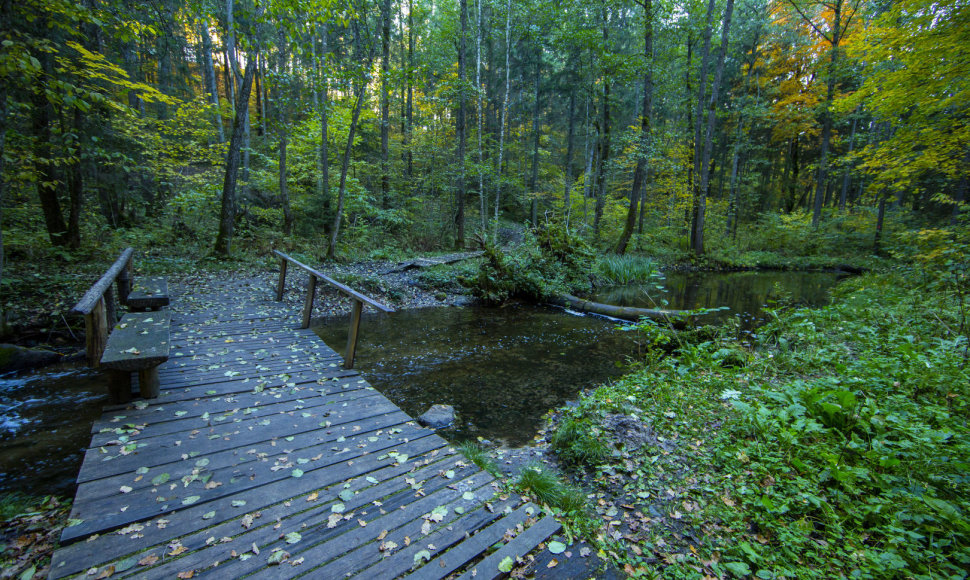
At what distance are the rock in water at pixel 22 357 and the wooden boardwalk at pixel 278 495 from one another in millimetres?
3282

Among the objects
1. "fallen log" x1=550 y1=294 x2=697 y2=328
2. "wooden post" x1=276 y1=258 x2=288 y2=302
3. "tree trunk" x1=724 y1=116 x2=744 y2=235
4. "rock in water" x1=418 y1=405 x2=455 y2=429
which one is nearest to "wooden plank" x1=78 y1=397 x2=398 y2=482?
"rock in water" x1=418 y1=405 x2=455 y2=429

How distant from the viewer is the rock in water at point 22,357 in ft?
17.8

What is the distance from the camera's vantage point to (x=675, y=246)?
2023cm

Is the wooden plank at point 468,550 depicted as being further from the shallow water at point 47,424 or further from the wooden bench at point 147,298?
the wooden bench at point 147,298

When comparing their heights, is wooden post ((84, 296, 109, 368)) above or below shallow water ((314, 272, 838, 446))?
above

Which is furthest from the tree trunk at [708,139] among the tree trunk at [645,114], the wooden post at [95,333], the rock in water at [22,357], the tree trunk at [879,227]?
the rock in water at [22,357]

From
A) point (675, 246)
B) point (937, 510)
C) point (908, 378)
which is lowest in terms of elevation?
point (937, 510)

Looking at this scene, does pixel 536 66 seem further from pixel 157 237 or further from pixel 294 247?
pixel 157 237

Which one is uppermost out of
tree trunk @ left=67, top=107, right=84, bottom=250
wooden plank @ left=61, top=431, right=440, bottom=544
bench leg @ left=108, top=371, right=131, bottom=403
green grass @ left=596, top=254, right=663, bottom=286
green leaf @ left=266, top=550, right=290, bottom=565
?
tree trunk @ left=67, top=107, right=84, bottom=250

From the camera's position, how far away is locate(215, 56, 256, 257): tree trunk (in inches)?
399

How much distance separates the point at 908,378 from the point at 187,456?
6857 millimetres

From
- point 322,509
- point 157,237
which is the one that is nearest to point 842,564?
point 322,509

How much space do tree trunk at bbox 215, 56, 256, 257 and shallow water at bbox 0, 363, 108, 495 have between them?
6738mm

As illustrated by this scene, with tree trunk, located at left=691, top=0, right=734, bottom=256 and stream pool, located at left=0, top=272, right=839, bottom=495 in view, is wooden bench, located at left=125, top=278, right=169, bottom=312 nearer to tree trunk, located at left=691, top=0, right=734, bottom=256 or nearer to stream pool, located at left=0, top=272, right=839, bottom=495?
stream pool, located at left=0, top=272, right=839, bottom=495
